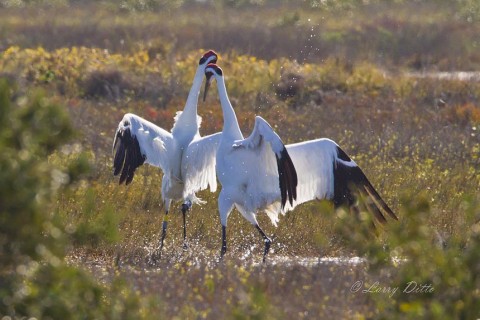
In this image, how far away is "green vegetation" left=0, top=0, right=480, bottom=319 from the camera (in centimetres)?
501

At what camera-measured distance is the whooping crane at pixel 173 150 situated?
10.2 metres

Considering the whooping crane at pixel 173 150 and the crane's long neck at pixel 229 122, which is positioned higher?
the crane's long neck at pixel 229 122

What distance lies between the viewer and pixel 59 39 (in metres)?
24.5

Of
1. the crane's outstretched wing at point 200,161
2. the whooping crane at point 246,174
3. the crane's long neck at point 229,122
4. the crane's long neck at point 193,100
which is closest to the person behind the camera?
the whooping crane at point 246,174

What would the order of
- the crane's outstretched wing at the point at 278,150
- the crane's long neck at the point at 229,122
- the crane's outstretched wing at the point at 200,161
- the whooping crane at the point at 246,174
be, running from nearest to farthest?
the crane's outstretched wing at the point at 278,150 → the whooping crane at the point at 246,174 → the crane's long neck at the point at 229,122 → the crane's outstretched wing at the point at 200,161

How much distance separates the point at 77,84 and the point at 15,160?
14288 millimetres

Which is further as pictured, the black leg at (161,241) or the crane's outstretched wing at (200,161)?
the crane's outstretched wing at (200,161)

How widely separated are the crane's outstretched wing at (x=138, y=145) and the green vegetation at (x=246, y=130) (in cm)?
47

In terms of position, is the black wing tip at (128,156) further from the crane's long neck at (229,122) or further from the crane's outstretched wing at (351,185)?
the crane's outstretched wing at (351,185)

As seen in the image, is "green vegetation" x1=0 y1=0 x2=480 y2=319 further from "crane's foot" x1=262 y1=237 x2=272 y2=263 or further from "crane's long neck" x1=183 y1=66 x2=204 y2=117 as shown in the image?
"crane's long neck" x1=183 y1=66 x2=204 y2=117

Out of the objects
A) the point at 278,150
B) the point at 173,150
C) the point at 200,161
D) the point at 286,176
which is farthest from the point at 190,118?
the point at 278,150

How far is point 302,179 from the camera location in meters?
9.84

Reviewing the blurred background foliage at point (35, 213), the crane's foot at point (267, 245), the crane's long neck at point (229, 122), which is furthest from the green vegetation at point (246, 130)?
the crane's long neck at point (229, 122)

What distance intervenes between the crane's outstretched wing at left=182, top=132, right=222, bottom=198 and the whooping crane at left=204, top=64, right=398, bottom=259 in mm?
413
